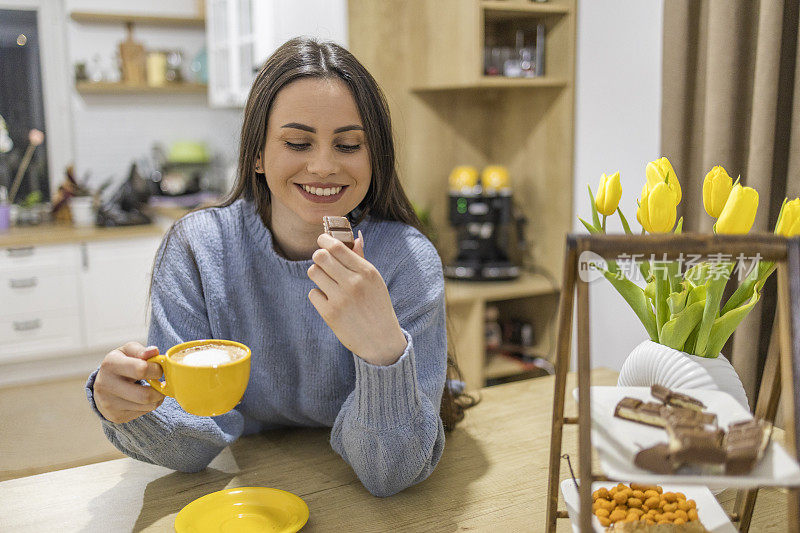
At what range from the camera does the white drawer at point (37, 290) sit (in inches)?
131

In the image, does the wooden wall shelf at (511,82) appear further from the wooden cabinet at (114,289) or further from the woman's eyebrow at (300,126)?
the wooden cabinet at (114,289)

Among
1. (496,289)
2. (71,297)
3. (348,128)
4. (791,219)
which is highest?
(348,128)

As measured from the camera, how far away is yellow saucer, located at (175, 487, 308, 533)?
87 cm

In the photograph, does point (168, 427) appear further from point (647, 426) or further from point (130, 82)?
point (130, 82)

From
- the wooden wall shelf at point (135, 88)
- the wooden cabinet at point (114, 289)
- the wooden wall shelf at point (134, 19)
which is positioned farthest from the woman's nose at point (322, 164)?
the wooden wall shelf at point (134, 19)

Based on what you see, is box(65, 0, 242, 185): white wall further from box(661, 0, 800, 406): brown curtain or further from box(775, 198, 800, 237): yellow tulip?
box(775, 198, 800, 237): yellow tulip

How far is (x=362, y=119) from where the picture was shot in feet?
Result: 3.84

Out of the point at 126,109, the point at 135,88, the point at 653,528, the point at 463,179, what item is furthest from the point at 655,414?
the point at 126,109

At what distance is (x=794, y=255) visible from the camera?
665 mm

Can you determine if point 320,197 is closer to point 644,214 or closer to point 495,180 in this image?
point 644,214

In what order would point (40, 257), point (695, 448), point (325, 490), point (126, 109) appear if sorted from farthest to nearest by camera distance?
point (126, 109) < point (40, 257) < point (325, 490) < point (695, 448)

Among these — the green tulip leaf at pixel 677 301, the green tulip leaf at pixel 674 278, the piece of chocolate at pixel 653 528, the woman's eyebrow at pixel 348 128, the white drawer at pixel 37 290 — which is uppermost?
the woman's eyebrow at pixel 348 128

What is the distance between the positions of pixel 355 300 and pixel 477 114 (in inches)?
95.0

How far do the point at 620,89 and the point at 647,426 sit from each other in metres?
2.07
